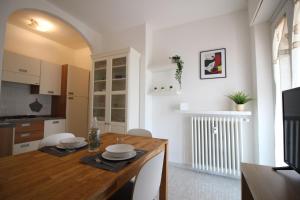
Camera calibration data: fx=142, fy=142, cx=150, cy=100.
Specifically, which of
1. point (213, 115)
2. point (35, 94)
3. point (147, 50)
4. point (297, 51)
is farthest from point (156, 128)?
point (35, 94)

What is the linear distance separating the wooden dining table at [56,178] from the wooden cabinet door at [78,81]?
8.11ft

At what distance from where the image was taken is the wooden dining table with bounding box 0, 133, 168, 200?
0.56m

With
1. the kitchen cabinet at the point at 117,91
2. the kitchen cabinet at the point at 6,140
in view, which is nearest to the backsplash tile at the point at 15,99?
the kitchen cabinet at the point at 6,140

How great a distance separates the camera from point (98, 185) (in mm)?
633

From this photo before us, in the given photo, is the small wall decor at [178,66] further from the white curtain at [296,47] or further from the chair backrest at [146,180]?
the chair backrest at [146,180]

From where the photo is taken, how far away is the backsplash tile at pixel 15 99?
8.46ft

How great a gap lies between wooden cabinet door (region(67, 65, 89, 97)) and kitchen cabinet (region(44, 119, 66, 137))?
66 centimetres

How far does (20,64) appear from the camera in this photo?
98.9 inches

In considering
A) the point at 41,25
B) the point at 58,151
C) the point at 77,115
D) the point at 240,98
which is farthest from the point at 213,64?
the point at 41,25

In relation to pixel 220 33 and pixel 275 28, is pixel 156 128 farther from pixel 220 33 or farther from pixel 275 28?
pixel 275 28

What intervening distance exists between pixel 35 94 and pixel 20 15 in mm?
1469

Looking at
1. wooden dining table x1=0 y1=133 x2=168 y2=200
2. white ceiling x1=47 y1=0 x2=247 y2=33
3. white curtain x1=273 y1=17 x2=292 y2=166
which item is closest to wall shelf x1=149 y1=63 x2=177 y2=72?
white ceiling x1=47 y1=0 x2=247 y2=33

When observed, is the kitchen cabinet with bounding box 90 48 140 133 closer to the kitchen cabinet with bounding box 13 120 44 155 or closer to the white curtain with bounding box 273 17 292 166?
the kitchen cabinet with bounding box 13 120 44 155

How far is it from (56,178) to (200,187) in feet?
6.06
